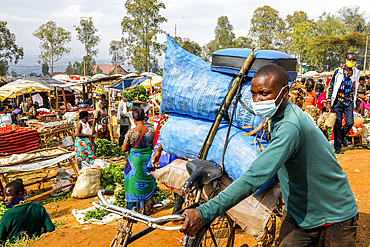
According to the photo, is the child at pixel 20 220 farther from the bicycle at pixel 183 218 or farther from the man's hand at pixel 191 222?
the man's hand at pixel 191 222

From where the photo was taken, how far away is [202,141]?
2641 millimetres

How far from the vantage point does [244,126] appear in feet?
7.70

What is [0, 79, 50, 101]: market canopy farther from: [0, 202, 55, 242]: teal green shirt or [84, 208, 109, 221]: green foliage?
[0, 202, 55, 242]: teal green shirt

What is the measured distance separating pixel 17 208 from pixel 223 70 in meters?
3.18

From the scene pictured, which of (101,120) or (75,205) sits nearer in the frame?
(75,205)

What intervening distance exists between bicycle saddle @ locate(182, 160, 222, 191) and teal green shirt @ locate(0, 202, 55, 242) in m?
2.61

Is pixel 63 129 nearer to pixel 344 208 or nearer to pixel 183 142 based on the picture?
pixel 183 142

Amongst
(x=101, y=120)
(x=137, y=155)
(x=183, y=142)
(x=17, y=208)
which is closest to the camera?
(x=183, y=142)

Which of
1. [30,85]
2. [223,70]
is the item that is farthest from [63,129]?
[223,70]

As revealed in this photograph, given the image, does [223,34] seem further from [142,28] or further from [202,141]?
[202,141]

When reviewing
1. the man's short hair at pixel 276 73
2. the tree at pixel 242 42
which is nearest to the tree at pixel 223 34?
the tree at pixel 242 42

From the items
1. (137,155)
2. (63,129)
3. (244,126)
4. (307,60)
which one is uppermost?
(307,60)

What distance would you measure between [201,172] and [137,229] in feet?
7.74

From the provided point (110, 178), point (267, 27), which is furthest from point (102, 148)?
point (267, 27)
